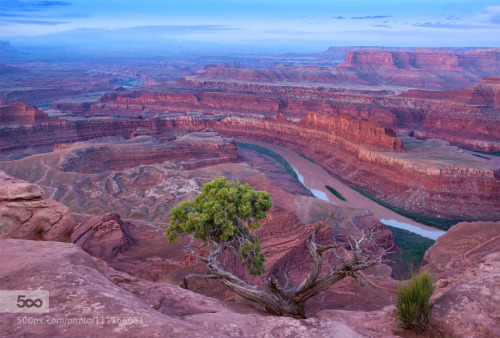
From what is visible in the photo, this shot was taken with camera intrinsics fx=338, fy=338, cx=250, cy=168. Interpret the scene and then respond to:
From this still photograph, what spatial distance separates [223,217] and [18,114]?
79.1 m

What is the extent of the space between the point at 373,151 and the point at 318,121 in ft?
68.2

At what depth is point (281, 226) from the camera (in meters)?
27.9

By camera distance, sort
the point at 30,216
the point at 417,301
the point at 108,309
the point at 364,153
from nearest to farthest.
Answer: the point at 108,309 → the point at 417,301 → the point at 30,216 → the point at 364,153

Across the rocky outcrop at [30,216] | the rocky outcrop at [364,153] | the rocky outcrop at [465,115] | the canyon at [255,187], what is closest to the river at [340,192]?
the canyon at [255,187]

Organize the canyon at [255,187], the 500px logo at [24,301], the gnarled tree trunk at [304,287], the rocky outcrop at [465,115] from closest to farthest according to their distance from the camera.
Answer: the 500px logo at [24,301], the canyon at [255,187], the gnarled tree trunk at [304,287], the rocky outcrop at [465,115]

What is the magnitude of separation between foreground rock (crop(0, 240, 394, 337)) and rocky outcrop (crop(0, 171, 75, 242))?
6.07ft

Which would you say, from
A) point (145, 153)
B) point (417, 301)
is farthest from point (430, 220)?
point (145, 153)

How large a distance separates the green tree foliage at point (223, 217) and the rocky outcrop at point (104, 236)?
33.2 feet

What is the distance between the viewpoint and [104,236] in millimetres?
25047

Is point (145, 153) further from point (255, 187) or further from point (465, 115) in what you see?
point (465, 115)

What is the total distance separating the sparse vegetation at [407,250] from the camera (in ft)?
98.0

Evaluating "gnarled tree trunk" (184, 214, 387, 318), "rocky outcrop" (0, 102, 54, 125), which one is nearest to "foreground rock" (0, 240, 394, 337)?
"gnarled tree trunk" (184, 214, 387, 318)

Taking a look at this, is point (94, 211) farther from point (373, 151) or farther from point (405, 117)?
point (405, 117)

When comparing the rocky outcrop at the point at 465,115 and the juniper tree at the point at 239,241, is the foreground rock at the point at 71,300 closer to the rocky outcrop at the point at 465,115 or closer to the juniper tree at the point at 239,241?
the juniper tree at the point at 239,241
